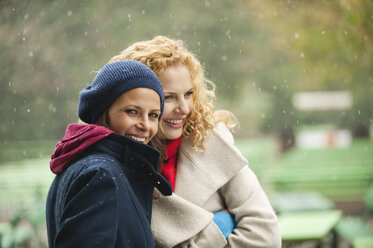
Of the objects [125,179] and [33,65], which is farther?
[33,65]

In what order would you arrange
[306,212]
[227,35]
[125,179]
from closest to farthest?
[125,179] < [306,212] < [227,35]

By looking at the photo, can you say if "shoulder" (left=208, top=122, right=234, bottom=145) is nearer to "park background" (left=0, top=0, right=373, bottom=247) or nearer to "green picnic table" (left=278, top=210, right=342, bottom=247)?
"green picnic table" (left=278, top=210, right=342, bottom=247)

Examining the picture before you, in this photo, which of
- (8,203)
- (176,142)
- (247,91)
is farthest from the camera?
(247,91)

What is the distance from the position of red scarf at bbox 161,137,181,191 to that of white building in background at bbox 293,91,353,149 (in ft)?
66.3

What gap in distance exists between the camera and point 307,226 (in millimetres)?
5246

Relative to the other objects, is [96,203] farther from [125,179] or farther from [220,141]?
[220,141]

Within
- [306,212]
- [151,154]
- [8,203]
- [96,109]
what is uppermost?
[96,109]

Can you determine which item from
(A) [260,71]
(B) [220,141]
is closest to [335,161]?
(A) [260,71]

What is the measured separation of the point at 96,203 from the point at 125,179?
0.18 m

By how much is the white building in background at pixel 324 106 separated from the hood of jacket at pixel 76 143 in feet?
68.6

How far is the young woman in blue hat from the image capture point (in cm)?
168

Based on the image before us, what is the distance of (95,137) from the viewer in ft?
6.03

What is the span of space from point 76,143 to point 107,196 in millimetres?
272

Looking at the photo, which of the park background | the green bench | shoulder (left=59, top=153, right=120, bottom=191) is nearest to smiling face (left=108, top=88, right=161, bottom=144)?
shoulder (left=59, top=153, right=120, bottom=191)
